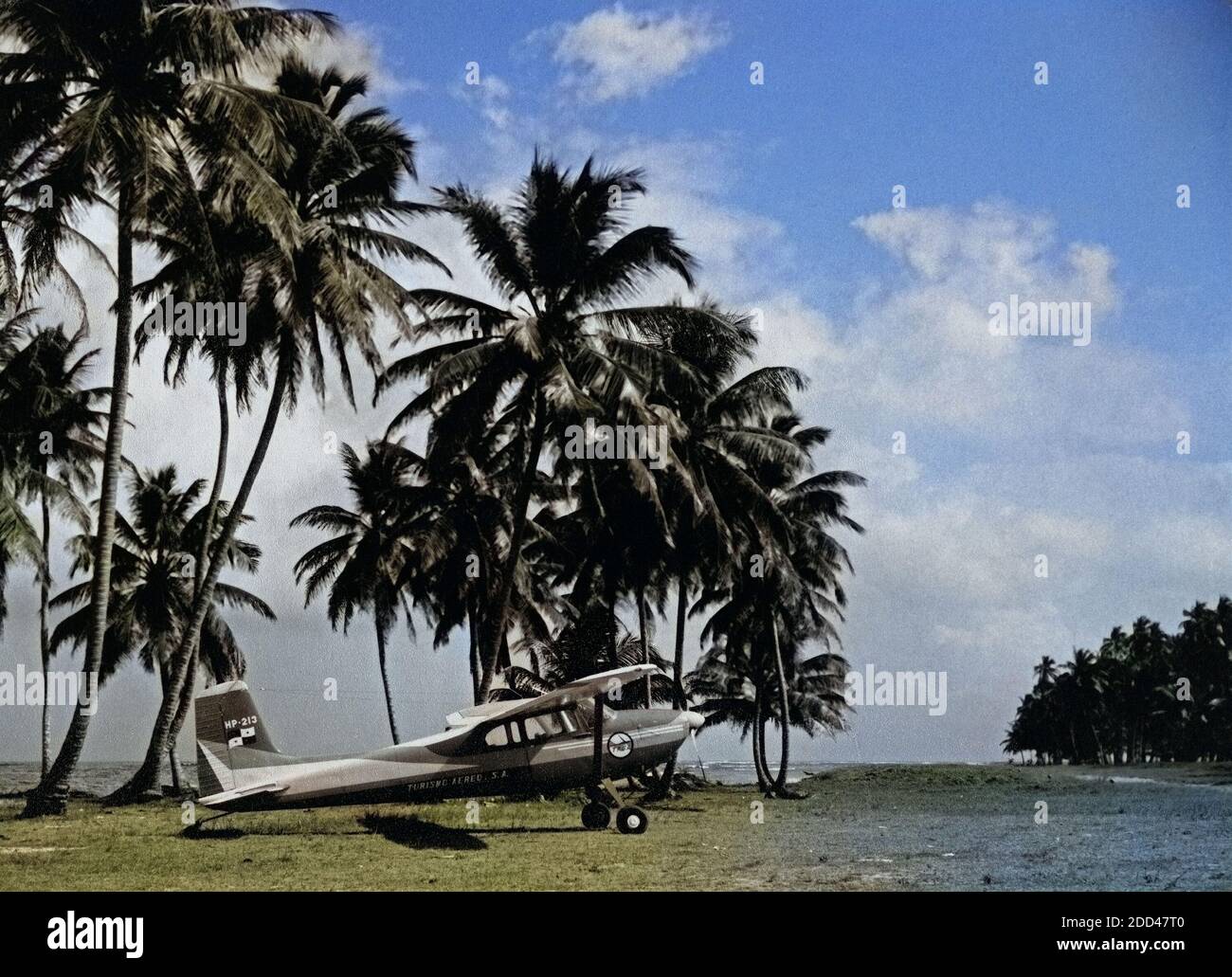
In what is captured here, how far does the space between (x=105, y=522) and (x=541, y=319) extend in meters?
6.23

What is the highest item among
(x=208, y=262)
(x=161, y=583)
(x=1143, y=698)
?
(x=208, y=262)

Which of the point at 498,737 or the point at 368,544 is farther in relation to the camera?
the point at 368,544

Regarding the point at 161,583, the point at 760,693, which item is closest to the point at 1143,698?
the point at 760,693

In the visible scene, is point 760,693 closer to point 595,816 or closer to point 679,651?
point 679,651

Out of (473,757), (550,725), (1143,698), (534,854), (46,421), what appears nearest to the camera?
(534,854)

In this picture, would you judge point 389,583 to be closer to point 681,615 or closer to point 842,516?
point 681,615

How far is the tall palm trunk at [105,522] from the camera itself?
14.1 m

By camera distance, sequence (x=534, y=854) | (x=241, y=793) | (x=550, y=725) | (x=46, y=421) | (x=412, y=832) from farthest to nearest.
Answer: (x=46, y=421) < (x=550, y=725) < (x=412, y=832) < (x=534, y=854) < (x=241, y=793)

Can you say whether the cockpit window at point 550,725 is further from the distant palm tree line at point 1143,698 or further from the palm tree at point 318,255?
the distant palm tree line at point 1143,698

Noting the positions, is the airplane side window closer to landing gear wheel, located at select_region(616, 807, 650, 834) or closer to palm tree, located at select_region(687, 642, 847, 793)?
landing gear wheel, located at select_region(616, 807, 650, 834)

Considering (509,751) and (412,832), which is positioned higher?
(509,751)

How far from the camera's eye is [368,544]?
25000 millimetres
